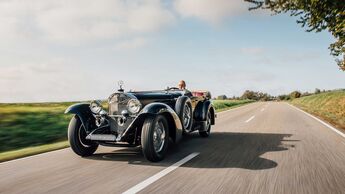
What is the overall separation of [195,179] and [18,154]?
4.50m

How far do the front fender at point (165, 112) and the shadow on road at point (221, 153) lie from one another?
44 centimetres

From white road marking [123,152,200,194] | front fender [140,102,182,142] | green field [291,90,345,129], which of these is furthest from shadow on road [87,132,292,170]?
green field [291,90,345,129]

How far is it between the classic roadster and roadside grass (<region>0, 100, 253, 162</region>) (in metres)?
1.50

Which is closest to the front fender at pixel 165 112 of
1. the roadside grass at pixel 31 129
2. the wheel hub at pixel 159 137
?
the wheel hub at pixel 159 137

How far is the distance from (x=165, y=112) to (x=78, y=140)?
1853 millimetres

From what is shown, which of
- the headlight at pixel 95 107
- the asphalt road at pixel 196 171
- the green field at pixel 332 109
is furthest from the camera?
the green field at pixel 332 109

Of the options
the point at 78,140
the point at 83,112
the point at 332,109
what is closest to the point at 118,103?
the point at 83,112

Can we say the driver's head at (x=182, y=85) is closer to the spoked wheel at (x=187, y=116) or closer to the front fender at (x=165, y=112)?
the spoked wheel at (x=187, y=116)

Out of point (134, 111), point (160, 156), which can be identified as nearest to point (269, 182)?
point (160, 156)

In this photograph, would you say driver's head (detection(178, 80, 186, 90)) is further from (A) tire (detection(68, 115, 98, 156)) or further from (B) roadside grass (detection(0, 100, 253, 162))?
(B) roadside grass (detection(0, 100, 253, 162))

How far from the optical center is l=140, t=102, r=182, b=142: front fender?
18.0 ft

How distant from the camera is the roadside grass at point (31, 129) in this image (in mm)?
8414

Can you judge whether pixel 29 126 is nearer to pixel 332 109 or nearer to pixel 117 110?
pixel 117 110

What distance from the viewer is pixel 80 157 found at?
20.3 ft
